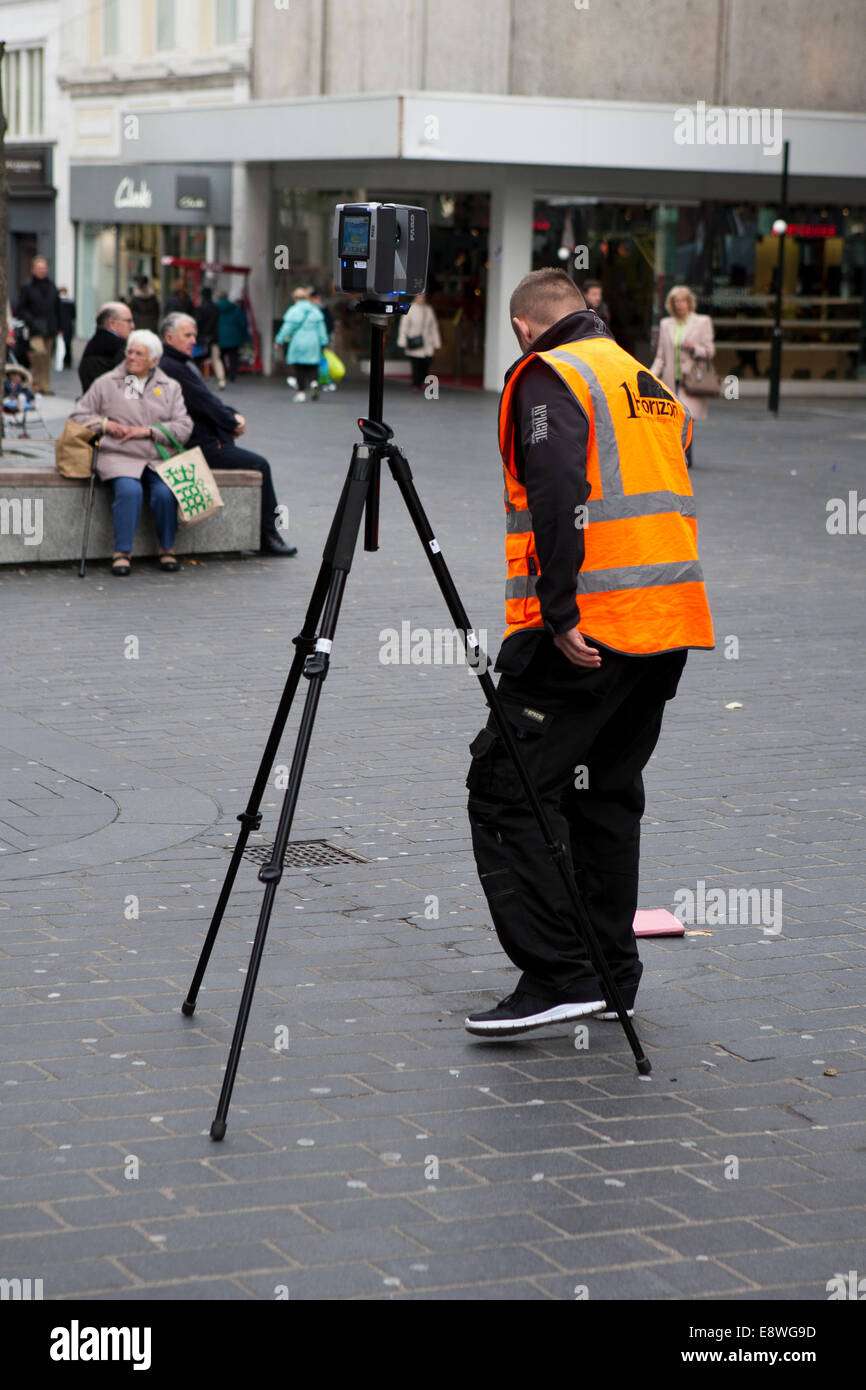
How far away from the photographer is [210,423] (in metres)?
12.7

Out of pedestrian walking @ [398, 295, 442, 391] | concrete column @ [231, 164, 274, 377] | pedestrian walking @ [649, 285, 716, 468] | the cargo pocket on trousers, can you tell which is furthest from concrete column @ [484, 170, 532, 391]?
the cargo pocket on trousers

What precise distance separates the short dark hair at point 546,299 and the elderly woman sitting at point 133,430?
7.54 metres

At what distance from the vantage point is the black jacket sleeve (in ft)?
14.4

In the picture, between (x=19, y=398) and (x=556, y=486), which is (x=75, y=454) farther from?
(x=19, y=398)

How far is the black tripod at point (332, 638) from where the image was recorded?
421 cm

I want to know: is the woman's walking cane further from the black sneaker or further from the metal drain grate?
the black sneaker

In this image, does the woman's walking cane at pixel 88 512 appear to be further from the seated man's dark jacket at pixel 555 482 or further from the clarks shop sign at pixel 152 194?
the clarks shop sign at pixel 152 194

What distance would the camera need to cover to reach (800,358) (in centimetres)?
3259

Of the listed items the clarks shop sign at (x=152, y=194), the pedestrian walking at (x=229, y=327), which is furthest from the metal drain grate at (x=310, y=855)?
the clarks shop sign at (x=152, y=194)

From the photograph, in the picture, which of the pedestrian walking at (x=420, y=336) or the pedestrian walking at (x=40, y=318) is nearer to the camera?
the pedestrian walking at (x=40, y=318)

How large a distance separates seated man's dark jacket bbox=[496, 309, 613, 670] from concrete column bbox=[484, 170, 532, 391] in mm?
26206

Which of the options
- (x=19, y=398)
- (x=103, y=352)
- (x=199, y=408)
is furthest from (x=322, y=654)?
(x=19, y=398)

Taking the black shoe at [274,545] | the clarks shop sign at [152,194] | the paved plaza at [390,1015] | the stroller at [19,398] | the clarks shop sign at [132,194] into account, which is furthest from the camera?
the clarks shop sign at [132,194]
